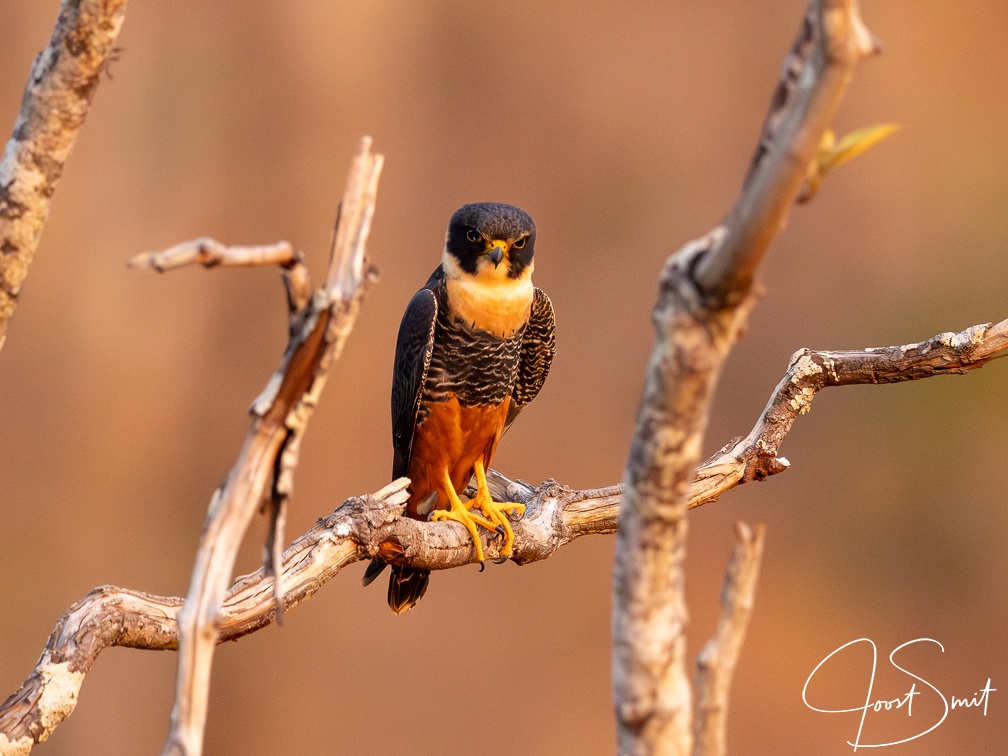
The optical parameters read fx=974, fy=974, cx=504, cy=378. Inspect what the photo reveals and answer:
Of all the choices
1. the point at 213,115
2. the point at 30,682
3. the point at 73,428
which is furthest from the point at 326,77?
the point at 30,682

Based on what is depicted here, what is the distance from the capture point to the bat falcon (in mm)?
2889

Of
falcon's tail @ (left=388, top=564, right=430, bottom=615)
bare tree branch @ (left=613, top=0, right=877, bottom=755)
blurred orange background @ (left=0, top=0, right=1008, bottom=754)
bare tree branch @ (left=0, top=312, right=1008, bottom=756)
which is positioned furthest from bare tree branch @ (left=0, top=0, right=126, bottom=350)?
blurred orange background @ (left=0, top=0, right=1008, bottom=754)

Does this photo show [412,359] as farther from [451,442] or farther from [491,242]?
[491,242]

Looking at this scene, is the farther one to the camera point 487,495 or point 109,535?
point 109,535

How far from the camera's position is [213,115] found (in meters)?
5.39

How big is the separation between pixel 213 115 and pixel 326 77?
0.66 meters

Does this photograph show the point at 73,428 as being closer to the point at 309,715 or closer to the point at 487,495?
the point at 309,715

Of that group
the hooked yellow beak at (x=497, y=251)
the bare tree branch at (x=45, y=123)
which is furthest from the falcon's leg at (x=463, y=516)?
the bare tree branch at (x=45, y=123)

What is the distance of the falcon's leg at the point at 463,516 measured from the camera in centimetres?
279

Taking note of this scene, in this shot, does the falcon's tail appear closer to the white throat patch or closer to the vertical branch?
the white throat patch

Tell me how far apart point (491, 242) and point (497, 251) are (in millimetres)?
60

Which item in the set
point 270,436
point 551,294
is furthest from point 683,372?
point 551,294

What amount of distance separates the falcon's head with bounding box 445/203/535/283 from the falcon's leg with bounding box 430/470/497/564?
Answer: 0.66 metres

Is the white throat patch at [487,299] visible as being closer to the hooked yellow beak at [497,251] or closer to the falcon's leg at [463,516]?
the hooked yellow beak at [497,251]
